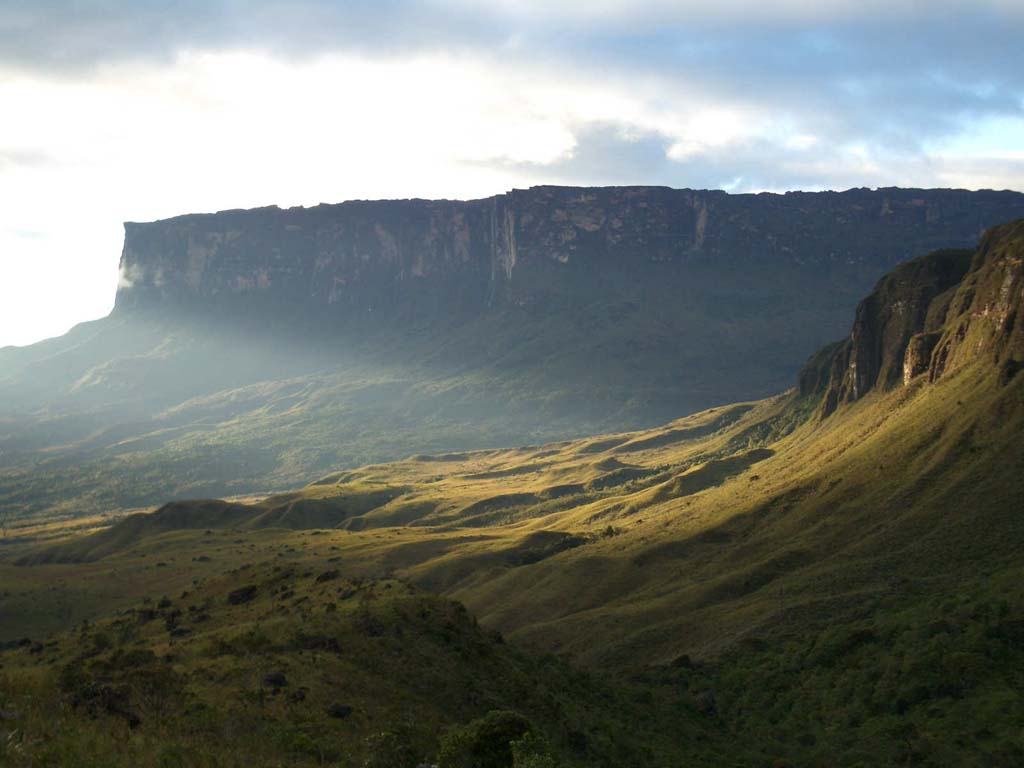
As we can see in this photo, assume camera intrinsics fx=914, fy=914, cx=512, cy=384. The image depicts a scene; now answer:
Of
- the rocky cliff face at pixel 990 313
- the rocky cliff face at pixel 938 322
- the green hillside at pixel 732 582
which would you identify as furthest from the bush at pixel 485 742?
the rocky cliff face at pixel 938 322

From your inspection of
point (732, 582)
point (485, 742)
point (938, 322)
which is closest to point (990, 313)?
point (938, 322)

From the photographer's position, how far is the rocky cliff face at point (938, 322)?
95.9m

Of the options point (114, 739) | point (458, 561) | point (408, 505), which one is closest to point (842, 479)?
point (458, 561)

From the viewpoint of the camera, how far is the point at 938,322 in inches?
4781

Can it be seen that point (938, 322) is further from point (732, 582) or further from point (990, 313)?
point (732, 582)

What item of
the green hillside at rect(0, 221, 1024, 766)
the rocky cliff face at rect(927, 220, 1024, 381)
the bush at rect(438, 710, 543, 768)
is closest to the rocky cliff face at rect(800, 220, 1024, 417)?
the rocky cliff face at rect(927, 220, 1024, 381)

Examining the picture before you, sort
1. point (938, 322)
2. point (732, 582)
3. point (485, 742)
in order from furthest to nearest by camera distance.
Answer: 1. point (938, 322)
2. point (732, 582)
3. point (485, 742)

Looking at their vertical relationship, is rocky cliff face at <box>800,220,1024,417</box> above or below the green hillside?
above

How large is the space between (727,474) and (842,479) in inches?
1595

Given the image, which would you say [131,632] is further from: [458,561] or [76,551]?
[76,551]

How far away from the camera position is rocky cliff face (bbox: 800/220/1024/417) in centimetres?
9594

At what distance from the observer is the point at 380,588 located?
156ft

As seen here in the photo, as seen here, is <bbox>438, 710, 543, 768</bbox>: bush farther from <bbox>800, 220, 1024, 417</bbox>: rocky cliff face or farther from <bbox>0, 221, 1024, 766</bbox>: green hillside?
<bbox>800, 220, 1024, 417</bbox>: rocky cliff face

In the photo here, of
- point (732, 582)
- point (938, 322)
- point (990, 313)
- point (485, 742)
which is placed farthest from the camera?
point (938, 322)
